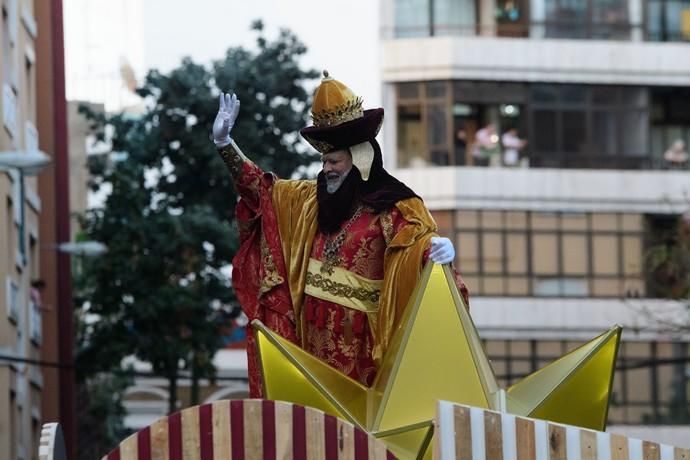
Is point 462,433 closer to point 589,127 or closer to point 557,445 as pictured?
point 557,445

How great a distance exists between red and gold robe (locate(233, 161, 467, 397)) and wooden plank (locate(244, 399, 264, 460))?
7.41 feet

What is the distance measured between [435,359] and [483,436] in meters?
1.61

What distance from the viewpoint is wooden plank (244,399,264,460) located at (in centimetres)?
1008

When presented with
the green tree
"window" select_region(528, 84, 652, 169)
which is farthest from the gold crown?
"window" select_region(528, 84, 652, 169)

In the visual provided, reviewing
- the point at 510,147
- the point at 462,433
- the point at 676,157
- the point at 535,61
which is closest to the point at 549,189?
the point at 510,147

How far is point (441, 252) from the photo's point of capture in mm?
12297

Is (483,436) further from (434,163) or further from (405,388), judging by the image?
(434,163)

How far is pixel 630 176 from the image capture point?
4941 centimetres

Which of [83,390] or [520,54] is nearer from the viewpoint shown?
[83,390]

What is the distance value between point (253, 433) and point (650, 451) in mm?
1780

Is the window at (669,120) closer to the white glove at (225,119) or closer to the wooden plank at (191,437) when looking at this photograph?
the white glove at (225,119)

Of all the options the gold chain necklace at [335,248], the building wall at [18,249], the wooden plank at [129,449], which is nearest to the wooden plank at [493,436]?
the wooden plank at [129,449]

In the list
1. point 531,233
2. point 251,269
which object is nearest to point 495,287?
point 531,233

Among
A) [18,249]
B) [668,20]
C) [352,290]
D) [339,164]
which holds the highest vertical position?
[668,20]
